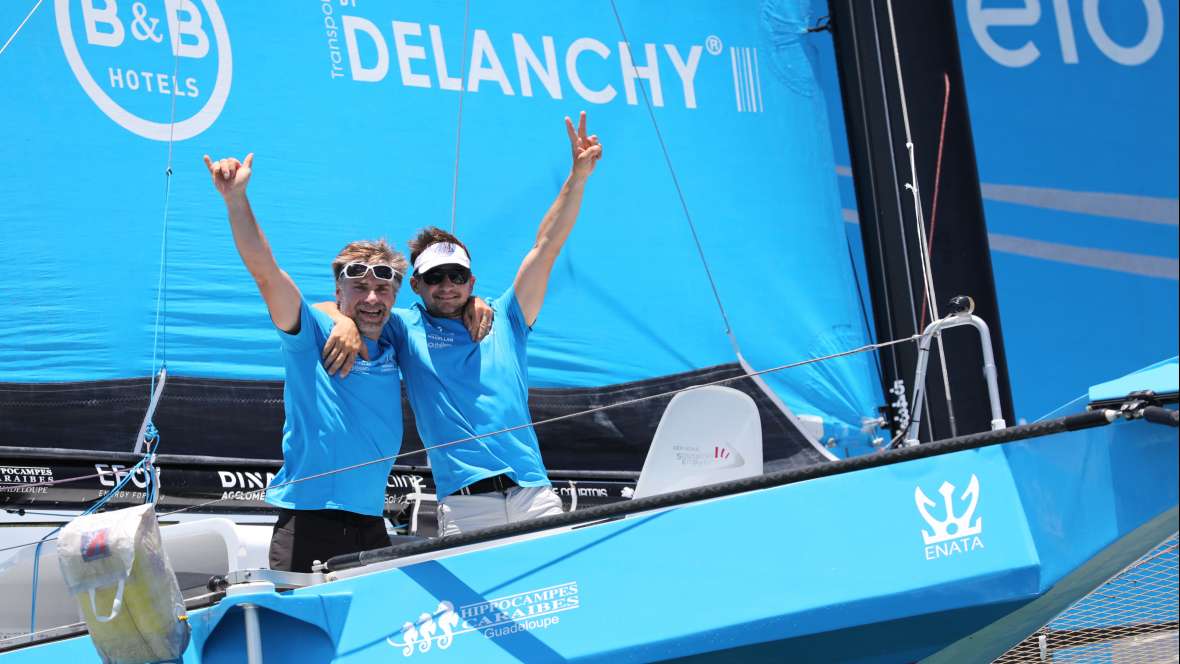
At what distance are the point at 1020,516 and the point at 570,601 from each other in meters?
0.66

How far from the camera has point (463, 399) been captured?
2.50 meters

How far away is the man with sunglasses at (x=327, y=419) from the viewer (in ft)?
Result: 7.71

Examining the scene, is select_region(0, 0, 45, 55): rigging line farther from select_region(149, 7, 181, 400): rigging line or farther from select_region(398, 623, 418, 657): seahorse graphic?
select_region(398, 623, 418, 657): seahorse graphic

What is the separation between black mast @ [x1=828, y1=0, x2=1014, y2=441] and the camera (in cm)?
310

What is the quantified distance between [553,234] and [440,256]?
0.23 metres

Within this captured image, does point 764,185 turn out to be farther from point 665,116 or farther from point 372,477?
point 372,477

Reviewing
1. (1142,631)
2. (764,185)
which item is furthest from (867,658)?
(764,185)

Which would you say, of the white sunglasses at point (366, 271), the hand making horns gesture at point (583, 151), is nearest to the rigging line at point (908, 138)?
the hand making horns gesture at point (583, 151)

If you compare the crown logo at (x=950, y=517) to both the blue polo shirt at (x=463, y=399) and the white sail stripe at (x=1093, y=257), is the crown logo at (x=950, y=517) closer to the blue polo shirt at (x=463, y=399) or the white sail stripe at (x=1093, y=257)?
the blue polo shirt at (x=463, y=399)

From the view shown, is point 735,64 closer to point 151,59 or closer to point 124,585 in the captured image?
point 151,59

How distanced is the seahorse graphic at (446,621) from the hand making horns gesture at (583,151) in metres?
0.94

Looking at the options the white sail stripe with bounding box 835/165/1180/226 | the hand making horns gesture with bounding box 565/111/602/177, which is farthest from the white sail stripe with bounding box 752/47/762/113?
the hand making horns gesture with bounding box 565/111/602/177

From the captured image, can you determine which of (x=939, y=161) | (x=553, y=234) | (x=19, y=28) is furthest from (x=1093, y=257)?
(x=19, y=28)

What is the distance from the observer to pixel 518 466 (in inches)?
97.8
